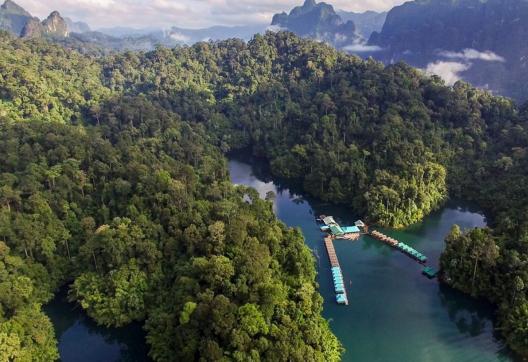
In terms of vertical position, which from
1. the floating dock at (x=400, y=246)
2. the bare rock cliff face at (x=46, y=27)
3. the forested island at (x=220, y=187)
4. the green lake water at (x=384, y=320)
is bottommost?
the green lake water at (x=384, y=320)

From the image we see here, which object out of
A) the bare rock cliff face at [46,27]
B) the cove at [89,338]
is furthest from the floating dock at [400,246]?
the bare rock cliff face at [46,27]

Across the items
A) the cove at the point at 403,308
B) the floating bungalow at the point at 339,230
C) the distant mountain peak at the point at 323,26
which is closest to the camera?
the cove at the point at 403,308

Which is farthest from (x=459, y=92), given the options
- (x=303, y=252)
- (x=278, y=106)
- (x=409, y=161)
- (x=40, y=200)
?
(x=40, y=200)

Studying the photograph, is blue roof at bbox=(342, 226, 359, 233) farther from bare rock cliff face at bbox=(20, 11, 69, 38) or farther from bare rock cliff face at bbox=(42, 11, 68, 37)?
bare rock cliff face at bbox=(42, 11, 68, 37)

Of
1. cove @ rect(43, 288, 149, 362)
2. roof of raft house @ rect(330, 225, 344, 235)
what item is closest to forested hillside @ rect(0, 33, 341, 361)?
cove @ rect(43, 288, 149, 362)

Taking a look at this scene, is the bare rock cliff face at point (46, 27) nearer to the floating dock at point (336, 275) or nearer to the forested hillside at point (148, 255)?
the forested hillside at point (148, 255)

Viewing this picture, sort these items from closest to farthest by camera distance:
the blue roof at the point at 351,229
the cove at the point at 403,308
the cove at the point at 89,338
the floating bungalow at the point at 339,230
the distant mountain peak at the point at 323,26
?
the cove at the point at 403,308
the cove at the point at 89,338
the floating bungalow at the point at 339,230
the blue roof at the point at 351,229
the distant mountain peak at the point at 323,26

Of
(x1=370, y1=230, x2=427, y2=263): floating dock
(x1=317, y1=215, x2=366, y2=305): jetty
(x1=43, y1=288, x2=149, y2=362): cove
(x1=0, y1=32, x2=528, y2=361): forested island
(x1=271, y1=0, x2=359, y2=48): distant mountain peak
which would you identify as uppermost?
(x1=271, y1=0, x2=359, y2=48): distant mountain peak
